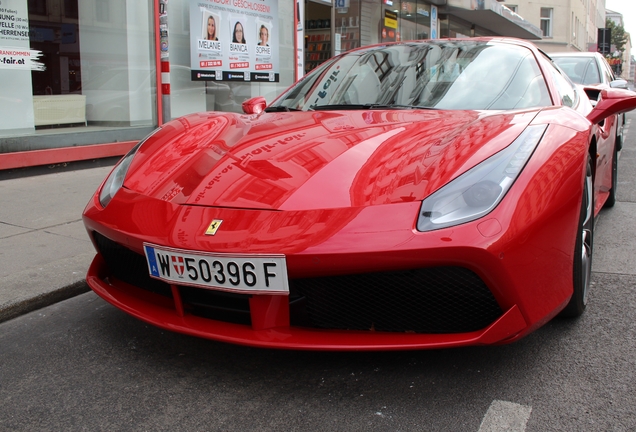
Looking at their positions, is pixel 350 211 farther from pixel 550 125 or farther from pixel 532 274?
pixel 550 125

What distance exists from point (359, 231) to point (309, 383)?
59 cm

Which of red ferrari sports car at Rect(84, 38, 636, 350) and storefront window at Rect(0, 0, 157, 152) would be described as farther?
storefront window at Rect(0, 0, 157, 152)

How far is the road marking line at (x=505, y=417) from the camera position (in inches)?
77.3

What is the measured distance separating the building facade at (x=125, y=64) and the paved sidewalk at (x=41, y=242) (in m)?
0.72

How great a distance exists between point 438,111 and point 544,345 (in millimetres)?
1145

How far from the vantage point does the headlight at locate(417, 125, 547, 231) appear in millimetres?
2086

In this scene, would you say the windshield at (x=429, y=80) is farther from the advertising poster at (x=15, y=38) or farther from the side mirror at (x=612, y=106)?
the advertising poster at (x=15, y=38)

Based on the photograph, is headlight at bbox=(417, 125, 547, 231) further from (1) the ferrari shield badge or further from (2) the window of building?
(2) the window of building

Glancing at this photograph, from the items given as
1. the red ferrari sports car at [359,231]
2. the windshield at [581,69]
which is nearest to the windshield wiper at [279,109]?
the red ferrari sports car at [359,231]

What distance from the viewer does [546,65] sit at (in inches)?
138

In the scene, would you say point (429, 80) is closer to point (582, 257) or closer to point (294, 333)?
point (582, 257)

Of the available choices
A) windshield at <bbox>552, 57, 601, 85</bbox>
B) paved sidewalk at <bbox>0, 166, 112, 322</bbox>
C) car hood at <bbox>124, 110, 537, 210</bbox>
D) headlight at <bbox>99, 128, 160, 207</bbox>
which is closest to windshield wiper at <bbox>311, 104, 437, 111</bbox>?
car hood at <bbox>124, 110, 537, 210</bbox>

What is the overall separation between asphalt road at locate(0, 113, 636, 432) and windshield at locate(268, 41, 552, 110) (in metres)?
1.12

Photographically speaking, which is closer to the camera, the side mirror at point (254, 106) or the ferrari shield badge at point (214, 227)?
the ferrari shield badge at point (214, 227)
